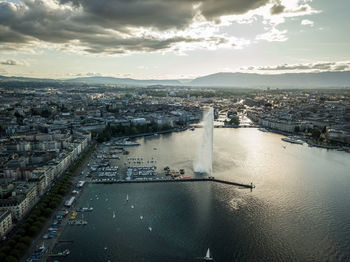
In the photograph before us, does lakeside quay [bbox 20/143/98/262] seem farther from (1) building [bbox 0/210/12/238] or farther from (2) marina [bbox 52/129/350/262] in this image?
(1) building [bbox 0/210/12/238]

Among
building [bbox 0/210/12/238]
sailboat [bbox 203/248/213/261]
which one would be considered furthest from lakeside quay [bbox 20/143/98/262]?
sailboat [bbox 203/248/213/261]

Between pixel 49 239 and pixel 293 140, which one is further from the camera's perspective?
pixel 293 140

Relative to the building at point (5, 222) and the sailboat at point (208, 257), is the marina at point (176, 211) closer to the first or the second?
the sailboat at point (208, 257)

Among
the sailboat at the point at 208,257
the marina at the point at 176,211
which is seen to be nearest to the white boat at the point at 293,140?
the marina at the point at 176,211

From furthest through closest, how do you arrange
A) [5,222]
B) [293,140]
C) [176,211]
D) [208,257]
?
1. [293,140]
2. [176,211]
3. [5,222]
4. [208,257]

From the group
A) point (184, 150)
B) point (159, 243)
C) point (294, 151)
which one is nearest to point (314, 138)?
point (294, 151)

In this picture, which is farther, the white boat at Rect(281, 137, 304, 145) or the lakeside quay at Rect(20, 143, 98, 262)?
the white boat at Rect(281, 137, 304, 145)

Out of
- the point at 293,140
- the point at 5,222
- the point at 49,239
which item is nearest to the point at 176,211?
the point at 49,239

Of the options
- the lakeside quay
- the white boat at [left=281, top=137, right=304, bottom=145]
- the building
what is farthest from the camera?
the white boat at [left=281, top=137, right=304, bottom=145]

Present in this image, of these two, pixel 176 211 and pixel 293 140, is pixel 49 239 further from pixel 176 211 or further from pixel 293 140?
pixel 293 140


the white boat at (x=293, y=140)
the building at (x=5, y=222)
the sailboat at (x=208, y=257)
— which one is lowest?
the sailboat at (x=208, y=257)

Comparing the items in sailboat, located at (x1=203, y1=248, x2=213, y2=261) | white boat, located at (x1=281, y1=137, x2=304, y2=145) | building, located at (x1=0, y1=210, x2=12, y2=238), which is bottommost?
sailboat, located at (x1=203, y1=248, x2=213, y2=261)

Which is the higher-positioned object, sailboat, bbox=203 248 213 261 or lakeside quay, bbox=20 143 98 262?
lakeside quay, bbox=20 143 98 262
